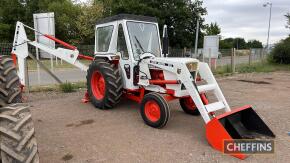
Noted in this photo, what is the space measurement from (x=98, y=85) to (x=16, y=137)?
4509mm

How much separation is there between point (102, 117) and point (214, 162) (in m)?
2.92

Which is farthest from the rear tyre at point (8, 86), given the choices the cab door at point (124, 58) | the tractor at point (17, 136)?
the cab door at point (124, 58)

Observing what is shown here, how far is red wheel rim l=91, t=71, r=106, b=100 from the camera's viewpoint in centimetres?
680

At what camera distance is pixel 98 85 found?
6.98m

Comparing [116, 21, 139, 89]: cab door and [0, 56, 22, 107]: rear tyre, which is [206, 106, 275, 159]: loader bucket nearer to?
[116, 21, 139, 89]: cab door

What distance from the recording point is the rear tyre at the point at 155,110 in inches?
200

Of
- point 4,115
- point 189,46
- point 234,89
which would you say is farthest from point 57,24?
point 4,115

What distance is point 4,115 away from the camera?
2568 millimetres

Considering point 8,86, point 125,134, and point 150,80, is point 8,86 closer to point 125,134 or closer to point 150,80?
point 125,134

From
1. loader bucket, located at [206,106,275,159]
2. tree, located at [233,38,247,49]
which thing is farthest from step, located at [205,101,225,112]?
tree, located at [233,38,247,49]

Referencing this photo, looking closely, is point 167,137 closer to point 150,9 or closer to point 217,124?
point 217,124

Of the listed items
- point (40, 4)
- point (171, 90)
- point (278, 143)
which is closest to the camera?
point (278, 143)

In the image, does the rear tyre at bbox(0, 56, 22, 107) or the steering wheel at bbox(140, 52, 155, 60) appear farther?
the steering wheel at bbox(140, 52, 155, 60)

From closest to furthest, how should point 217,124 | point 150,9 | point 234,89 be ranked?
point 217,124 → point 234,89 → point 150,9
